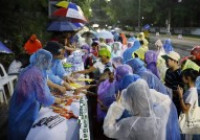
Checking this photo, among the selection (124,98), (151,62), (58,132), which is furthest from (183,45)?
(124,98)

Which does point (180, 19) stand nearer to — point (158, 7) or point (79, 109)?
point (158, 7)

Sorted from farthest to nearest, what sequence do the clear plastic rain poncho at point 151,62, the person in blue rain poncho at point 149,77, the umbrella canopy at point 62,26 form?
the umbrella canopy at point 62,26 < the clear plastic rain poncho at point 151,62 < the person in blue rain poncho at point 149,77

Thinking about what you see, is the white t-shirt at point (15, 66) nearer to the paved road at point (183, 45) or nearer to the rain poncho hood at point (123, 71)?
the rain poncho hood at point (123, 71)

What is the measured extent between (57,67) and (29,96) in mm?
2130

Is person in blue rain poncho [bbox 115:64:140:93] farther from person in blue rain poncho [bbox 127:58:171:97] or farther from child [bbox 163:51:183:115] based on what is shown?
child [bbox 163:51:183:115]

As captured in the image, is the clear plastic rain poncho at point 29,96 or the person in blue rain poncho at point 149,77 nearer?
the clear plastic rain poncho at point 29,96

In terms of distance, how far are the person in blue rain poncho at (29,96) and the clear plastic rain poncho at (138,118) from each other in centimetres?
96

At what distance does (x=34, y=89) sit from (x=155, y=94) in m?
1.39

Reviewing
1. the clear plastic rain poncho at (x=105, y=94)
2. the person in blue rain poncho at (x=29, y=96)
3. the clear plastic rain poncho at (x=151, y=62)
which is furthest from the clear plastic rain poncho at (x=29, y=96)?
the clear plastic rain poncho at (x=151, y=62)

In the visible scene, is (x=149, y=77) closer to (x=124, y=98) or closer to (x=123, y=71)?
(x=123, y=71)

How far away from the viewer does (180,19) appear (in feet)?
209

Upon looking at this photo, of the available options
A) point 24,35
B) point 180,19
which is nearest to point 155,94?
point 24,35

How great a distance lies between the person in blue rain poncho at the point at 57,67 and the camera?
5.17 metres

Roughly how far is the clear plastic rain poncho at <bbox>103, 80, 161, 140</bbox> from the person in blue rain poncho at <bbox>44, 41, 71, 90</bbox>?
216 cm
